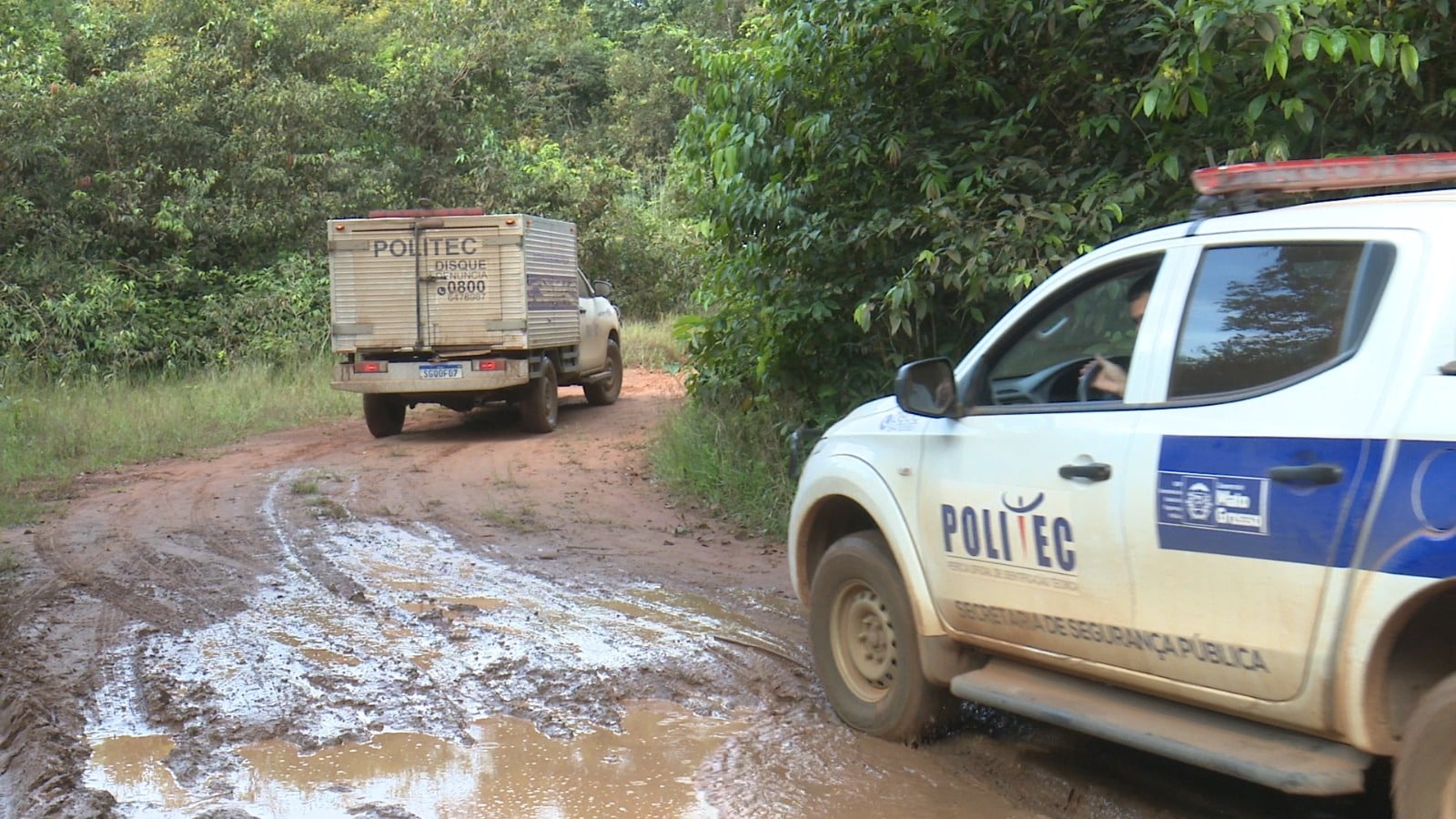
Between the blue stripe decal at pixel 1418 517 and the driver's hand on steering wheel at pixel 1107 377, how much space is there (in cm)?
100

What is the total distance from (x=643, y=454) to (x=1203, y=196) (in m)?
9.02

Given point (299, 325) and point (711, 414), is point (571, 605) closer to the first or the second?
point (711, 414)

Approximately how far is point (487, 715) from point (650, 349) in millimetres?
17615

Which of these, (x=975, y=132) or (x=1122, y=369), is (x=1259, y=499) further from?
(x=975, y=132)

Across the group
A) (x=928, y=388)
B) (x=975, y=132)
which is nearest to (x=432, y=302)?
(x=975, y=132)

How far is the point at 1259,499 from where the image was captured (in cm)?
339

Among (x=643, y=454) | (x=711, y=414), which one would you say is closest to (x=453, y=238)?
(x=643, y=454)

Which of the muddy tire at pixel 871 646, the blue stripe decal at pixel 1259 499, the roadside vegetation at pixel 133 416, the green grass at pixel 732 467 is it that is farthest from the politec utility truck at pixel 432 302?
the blue stripe decal at pixel 1259 499

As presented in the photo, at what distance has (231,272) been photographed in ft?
68.0

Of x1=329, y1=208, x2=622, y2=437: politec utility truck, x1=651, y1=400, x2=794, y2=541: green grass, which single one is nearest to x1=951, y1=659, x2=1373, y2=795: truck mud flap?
x1=651, y1=400, x2=794, y2=541: green grass

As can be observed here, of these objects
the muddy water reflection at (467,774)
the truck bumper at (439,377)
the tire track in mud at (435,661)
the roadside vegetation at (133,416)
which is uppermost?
the truck bumper at (439,377)

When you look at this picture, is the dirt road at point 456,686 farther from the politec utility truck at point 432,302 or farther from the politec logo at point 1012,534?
the politec utility truck at point 432,302

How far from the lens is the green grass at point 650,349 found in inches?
866

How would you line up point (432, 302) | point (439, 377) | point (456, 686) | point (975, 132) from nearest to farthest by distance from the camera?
point (456, 686) → point (975, 132) → point (439, 377) → point (432, 302)
